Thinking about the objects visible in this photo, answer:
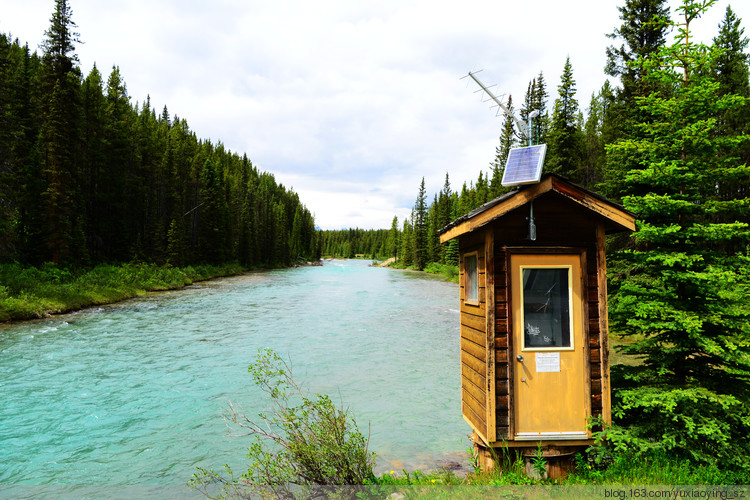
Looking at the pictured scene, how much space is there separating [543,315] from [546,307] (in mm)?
117

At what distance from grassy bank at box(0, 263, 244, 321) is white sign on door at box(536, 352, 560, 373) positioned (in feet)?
75.4

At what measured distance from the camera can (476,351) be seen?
18.2 ft

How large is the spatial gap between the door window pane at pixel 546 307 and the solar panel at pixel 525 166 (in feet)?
3.99

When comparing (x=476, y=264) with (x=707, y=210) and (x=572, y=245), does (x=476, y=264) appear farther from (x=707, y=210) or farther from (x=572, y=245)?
(x=707, y=210)

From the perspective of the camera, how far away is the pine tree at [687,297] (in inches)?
188

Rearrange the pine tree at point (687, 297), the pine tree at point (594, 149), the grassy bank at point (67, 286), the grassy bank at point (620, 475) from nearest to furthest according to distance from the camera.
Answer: the grassy bank at point (620, 475) < the pine tree at point (687, 297) < the grassy bank at point (67, 286) < the pine tree at point (594, 149)

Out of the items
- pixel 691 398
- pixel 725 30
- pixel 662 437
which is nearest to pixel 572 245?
pixel 691 398

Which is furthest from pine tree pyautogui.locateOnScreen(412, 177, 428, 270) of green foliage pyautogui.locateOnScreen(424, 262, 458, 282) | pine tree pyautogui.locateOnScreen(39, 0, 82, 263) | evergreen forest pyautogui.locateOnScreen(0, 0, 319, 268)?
pine tree pyautogui.locateOnScreen(39, 0, 82, 263)

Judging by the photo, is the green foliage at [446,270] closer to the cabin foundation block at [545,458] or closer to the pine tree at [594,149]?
the pine tree at [594,149]

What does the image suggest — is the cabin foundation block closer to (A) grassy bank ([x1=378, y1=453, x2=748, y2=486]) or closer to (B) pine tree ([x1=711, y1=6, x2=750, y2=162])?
(A) grassy bank ([x1=378, y1=453, x2=748, y2=486])

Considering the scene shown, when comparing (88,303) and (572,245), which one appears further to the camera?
(88,303)

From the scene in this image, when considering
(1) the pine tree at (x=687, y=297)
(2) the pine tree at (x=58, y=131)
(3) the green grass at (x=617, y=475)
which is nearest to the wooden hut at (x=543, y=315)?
(3) the green grass at (x=617, y=475)

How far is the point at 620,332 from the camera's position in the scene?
19.5 feet

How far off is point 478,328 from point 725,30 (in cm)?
3204
